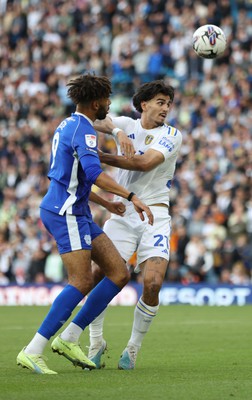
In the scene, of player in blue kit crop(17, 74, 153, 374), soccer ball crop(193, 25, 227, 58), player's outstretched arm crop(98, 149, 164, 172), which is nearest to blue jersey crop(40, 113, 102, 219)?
player in blue kit crop(17, 74, 153, 374)

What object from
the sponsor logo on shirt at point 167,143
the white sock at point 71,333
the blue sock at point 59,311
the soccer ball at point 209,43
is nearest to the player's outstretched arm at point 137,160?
the sponsor logo on shirt at point 167,143

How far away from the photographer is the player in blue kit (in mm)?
8328

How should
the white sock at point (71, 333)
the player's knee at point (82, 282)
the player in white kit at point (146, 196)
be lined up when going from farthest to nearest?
the player in white kit at point (146, 196) < the white sock at point (71, 333) < the player's knee at point (82, 282)

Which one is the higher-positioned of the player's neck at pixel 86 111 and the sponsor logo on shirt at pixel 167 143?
the player's neck at pixel 86 111

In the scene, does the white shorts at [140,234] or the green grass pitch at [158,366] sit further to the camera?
the white shorts at [140,234]

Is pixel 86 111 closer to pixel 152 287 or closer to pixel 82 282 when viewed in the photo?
pixel 82 282

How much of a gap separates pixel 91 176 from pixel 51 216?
581 mm

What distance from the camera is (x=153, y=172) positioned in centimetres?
958

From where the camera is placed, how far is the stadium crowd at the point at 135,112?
2073 centimetres

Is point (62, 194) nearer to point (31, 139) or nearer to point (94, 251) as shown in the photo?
point (94, 251)

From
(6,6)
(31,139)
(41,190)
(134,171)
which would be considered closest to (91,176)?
(134,171)

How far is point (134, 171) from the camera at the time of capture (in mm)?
9617

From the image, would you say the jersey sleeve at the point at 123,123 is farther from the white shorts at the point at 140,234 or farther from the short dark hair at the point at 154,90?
the white shorts at the point at 140,234

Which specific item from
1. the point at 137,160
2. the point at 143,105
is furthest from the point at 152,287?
the point at 143,105
